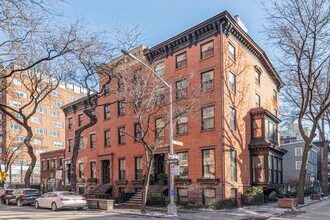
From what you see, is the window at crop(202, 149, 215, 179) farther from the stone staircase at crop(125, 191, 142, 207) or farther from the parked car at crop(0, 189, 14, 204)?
the parked car at crop(0, 189, 14, 204)

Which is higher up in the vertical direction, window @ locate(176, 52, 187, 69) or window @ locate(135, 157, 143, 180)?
window @ locate(176, 52, 187, 69)

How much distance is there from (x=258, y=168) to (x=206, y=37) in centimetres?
1211

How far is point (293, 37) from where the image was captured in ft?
93.1

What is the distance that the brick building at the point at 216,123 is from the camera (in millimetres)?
26703

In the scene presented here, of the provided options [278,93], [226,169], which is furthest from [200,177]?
[278,93]

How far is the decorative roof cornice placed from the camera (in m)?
26.9

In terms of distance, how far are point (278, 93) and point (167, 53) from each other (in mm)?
17593

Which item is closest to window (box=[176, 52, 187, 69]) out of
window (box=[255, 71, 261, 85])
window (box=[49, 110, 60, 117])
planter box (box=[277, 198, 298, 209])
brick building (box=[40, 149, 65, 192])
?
window (box=[255, 71, 261, 85])

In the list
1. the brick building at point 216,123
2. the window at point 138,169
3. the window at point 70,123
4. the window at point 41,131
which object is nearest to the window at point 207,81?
the brick building at point 216,123

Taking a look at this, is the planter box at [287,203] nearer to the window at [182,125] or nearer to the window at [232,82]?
the window at [182,125]

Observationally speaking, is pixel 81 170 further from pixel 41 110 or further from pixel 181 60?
pixel 41 110

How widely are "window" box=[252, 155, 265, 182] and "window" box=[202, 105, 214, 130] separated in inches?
246

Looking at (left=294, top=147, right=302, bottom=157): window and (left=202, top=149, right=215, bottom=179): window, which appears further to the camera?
(left=294, top=147, right=302, bottom=157): window

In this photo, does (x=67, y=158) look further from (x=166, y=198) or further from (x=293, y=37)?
(x=293, y=37)
